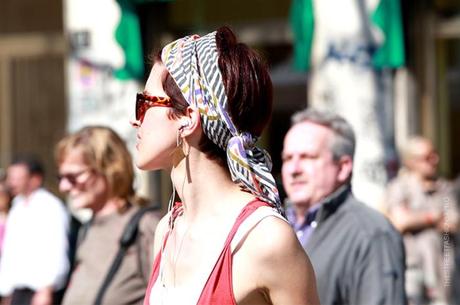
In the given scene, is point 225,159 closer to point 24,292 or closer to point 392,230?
point 392,230

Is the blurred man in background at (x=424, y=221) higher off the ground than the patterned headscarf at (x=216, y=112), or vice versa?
the patterned headscarf at (x=216, y=112)

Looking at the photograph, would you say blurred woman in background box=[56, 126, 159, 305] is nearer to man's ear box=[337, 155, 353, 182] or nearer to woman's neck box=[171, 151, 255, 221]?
man's ear box=[337, 155, 353, 182]

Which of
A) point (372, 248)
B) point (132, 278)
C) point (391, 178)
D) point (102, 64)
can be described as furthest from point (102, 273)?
point (102, 64)

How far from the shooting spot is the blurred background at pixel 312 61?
940 centimetres

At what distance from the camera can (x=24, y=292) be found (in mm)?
6078

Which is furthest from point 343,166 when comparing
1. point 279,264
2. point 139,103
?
point 279,264

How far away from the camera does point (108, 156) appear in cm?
540

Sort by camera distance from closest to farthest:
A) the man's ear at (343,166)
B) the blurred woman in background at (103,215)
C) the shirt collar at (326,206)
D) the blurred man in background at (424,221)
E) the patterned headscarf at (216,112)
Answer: the patterned headscarf at (216,112)
the shirt collar at (326,206)
the man's ear at (343,166)
the blurred woman in background at (103,215)
the blurred man in background at (424,221)

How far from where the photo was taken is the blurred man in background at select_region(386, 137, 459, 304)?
8211 millimetres

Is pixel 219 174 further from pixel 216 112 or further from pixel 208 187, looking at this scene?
pixel 216 112

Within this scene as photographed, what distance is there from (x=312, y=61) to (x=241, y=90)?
6971 millimetres

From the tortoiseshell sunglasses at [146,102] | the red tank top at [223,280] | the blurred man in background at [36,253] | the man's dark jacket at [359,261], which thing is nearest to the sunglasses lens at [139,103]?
the tortoiseshell sunglasses at [146,102]

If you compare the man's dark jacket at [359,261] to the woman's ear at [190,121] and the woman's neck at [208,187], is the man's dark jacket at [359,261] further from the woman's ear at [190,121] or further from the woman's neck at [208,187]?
the woman's ear at [190,121]

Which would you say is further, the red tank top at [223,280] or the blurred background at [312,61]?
the blurred background at [312,61]
